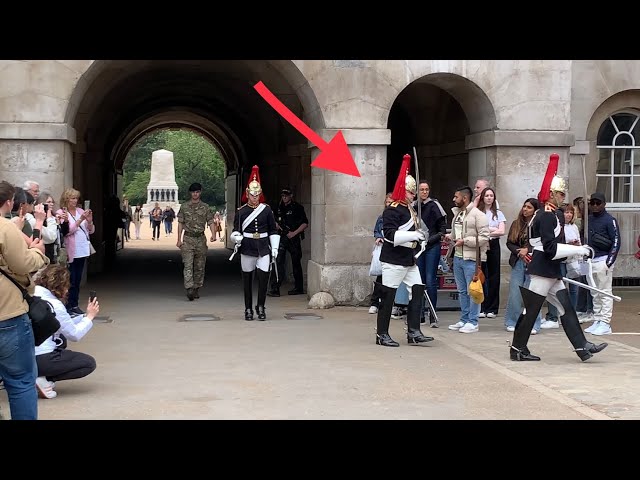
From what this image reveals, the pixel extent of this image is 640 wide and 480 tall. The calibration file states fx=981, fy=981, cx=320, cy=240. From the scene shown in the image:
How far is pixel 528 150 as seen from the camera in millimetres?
13891

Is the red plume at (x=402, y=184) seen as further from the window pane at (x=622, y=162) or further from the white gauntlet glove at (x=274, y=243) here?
the window pane at (x=622, y=162)

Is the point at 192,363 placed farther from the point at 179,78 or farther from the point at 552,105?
the point at 179,78

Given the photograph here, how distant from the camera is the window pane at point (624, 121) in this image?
16.4 meters

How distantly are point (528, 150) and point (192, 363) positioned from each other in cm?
673

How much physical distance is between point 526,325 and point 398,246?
1662 mm

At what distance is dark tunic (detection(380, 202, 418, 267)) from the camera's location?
1020 centimetres

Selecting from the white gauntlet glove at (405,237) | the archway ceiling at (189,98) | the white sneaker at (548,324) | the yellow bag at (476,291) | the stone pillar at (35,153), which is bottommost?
the white sneaker at (548,324)

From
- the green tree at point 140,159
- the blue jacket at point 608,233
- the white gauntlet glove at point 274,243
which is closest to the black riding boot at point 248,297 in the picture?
the white gauntlet glove at point 274,243

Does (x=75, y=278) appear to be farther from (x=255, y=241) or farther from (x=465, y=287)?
(x=465, y=287)

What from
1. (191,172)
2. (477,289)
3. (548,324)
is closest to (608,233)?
(548,324)

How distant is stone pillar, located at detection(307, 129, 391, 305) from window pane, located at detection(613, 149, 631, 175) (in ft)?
16.4

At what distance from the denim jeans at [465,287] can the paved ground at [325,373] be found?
9.7 inches

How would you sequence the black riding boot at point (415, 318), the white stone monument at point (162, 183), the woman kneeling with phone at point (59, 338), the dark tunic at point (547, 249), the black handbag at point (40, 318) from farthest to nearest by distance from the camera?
the white stone monument at point (162, 183) → the black riding boot at point (415, 318) → the dark tunic at point (547, 249) → the woman kneeling with phone at point (59, 338) → the black handbag at point (40, 318)
